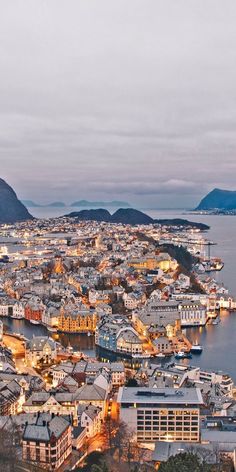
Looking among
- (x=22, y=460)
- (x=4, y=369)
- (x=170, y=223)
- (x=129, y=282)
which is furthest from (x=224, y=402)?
(x=170, y=223)

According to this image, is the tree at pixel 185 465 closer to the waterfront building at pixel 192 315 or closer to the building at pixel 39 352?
the building at pixel 39 352

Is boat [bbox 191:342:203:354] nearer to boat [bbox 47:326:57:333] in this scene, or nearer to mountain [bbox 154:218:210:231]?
boat [bbox 47:326:57:333]

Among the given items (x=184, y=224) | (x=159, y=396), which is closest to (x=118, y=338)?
(x=159, y=396)

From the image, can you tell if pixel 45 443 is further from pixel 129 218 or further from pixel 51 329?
pixel 129 218

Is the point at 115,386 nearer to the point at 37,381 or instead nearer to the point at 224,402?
the point at 37,381

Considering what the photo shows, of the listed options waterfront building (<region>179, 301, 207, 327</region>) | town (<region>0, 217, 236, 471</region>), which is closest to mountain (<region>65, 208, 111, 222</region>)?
town (<region>0, 217, 236, 471</region>)
